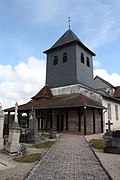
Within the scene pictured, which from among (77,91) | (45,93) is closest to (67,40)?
(77,91)

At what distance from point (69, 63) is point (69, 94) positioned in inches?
164

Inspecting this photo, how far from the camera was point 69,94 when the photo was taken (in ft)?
71.7

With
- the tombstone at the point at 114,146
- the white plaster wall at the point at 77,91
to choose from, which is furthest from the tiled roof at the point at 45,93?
the tombstone at the point at 114,146

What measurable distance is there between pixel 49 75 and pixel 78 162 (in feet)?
63.9

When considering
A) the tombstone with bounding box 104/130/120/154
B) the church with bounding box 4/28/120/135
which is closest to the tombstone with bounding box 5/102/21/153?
the tombstone with bounding box 104/130/120/154

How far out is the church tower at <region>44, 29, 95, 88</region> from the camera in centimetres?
2269

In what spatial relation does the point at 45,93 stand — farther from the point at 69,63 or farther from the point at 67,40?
the point at 67,40

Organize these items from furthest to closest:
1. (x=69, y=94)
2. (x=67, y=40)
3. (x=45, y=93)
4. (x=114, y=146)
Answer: (x=67, y=40)
(x=45, y=93)
(x=69, y=94)
(x=114, y=146)

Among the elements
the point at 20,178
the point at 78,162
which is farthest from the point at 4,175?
the point at 78,162

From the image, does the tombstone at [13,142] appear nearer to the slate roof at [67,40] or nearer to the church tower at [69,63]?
the church tower at [69,63]

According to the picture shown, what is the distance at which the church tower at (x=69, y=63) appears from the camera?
22688 millimetres

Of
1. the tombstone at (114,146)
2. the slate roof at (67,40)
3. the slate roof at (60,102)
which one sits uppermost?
the slate roof at (67,40)

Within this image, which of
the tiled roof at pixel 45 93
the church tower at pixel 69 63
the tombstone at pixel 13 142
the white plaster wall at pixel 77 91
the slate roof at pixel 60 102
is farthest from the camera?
the church tower at pixel 69 63

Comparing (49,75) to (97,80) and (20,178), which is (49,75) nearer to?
(97,80)
